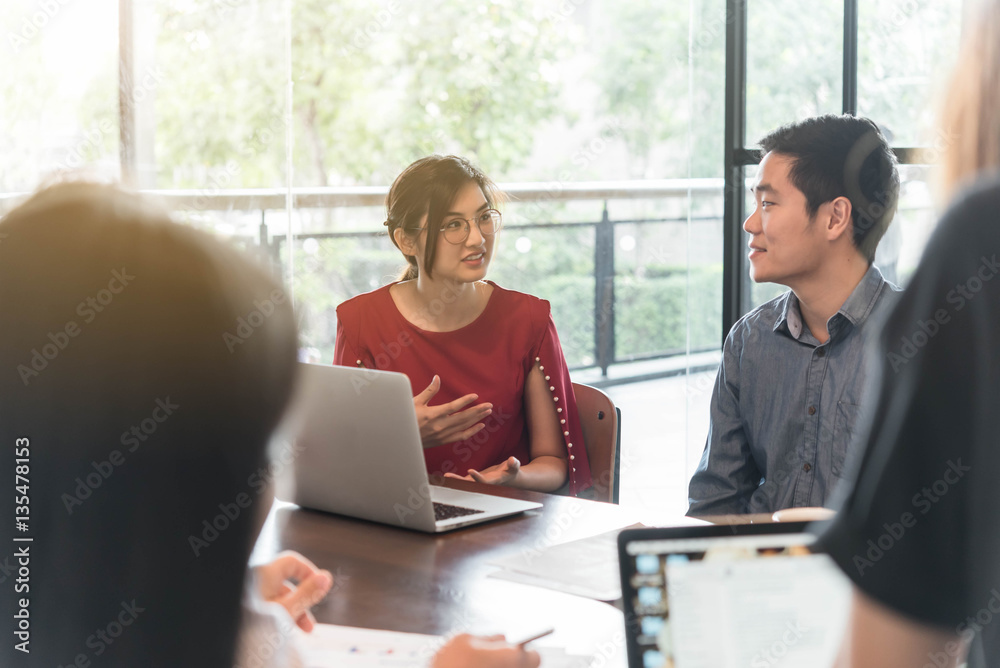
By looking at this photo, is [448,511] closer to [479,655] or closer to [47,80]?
[479,655]

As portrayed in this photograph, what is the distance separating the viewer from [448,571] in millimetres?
1266

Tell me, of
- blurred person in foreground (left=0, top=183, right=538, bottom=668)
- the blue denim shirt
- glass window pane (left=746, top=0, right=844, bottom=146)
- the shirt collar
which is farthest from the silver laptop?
glass window pane (left=746, top=0, right=844, bottom=146)

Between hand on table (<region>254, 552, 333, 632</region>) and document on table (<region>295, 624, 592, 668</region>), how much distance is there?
0.08 ft

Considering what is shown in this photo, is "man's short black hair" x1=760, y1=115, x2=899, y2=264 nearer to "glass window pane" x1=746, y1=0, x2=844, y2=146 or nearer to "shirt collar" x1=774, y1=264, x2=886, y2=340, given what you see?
"shirt collar" x1=774, y1=264, x2=886, y2=340

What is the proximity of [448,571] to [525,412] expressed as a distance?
86 cm

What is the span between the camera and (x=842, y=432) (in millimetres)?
1748

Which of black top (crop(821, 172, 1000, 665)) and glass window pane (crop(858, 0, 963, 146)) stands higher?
glass window pane (crop(858, 0, 963, 146))

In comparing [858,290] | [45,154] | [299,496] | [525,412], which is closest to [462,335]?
[525,412]

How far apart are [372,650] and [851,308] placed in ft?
3.84

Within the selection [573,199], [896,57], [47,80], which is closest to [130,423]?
[896,57]

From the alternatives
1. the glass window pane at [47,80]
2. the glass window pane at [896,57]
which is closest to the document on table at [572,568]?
the glass window pane at [896,57]

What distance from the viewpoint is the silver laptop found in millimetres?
1389

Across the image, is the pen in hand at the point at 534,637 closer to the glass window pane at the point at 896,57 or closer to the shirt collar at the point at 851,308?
the shirt collar at the point at 851,308

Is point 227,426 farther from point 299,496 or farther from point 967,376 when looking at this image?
point 299,496
